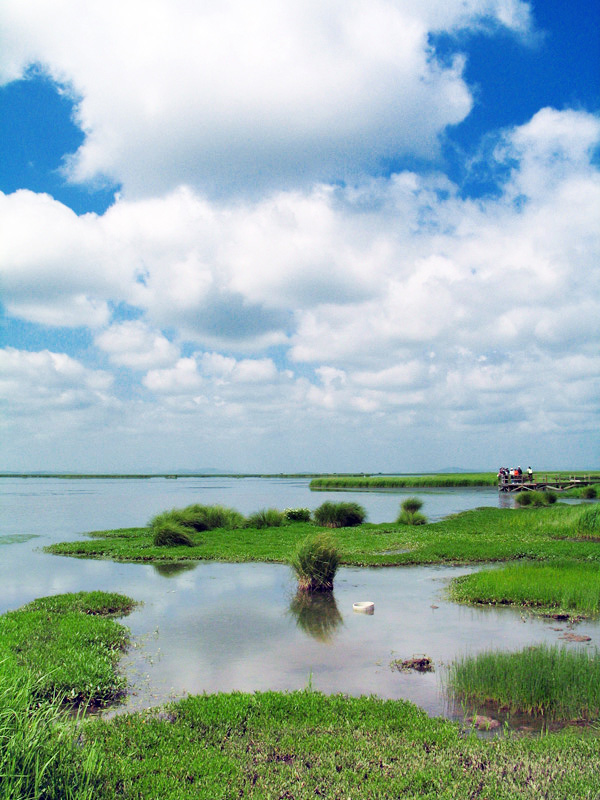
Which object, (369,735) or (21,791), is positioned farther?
(369,735)

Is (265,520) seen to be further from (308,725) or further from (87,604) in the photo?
(308,725)

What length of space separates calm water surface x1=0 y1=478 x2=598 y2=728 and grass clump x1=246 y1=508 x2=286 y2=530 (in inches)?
457

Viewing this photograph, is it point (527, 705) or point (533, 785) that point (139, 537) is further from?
point (533, 785)

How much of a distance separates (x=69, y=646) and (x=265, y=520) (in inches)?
916

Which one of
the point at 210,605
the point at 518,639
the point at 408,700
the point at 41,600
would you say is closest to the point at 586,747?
the point at 408,700

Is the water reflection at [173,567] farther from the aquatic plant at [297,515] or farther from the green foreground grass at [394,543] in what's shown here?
the aquatic plant at [297,515]

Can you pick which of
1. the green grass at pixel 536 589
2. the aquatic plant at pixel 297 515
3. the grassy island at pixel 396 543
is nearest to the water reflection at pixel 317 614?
the green grass at pixel 536 589

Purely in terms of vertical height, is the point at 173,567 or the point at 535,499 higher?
the point at 535,499

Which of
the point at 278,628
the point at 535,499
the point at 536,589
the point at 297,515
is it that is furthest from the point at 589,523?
the point at 535,499

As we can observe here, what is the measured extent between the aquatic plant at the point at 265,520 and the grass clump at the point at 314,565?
674 inches

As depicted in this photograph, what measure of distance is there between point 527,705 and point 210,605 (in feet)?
28.6

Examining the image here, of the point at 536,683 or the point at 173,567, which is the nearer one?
the point at 536,683

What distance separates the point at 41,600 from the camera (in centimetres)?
1467

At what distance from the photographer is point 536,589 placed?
586 inches
